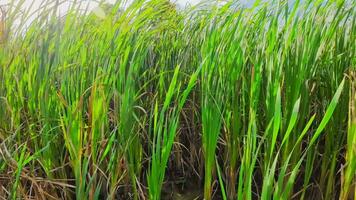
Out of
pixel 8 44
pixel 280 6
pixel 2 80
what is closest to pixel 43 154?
pixel 2 80

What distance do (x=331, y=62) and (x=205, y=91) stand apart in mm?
442

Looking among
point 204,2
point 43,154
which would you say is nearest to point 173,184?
point 43,154

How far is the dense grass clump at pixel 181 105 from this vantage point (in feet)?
3.76

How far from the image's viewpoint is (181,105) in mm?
1081

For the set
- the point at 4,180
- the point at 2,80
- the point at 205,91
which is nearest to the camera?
the point at 205,91

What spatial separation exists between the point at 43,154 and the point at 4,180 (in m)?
0.18

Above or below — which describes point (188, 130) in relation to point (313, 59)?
below

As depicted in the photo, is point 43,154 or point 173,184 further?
point 173,184

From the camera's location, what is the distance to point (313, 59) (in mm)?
1188

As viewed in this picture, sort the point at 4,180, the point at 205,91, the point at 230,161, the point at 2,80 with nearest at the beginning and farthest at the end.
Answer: the point at 205,91 → the point at 230,161 → the point at 4,180 → the point at 2,80

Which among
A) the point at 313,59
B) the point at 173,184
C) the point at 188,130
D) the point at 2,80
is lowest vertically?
the point at 173,184

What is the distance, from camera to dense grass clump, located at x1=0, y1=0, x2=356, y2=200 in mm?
1147

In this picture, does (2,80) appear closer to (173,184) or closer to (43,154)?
(43,154)

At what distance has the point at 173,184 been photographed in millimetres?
1483
